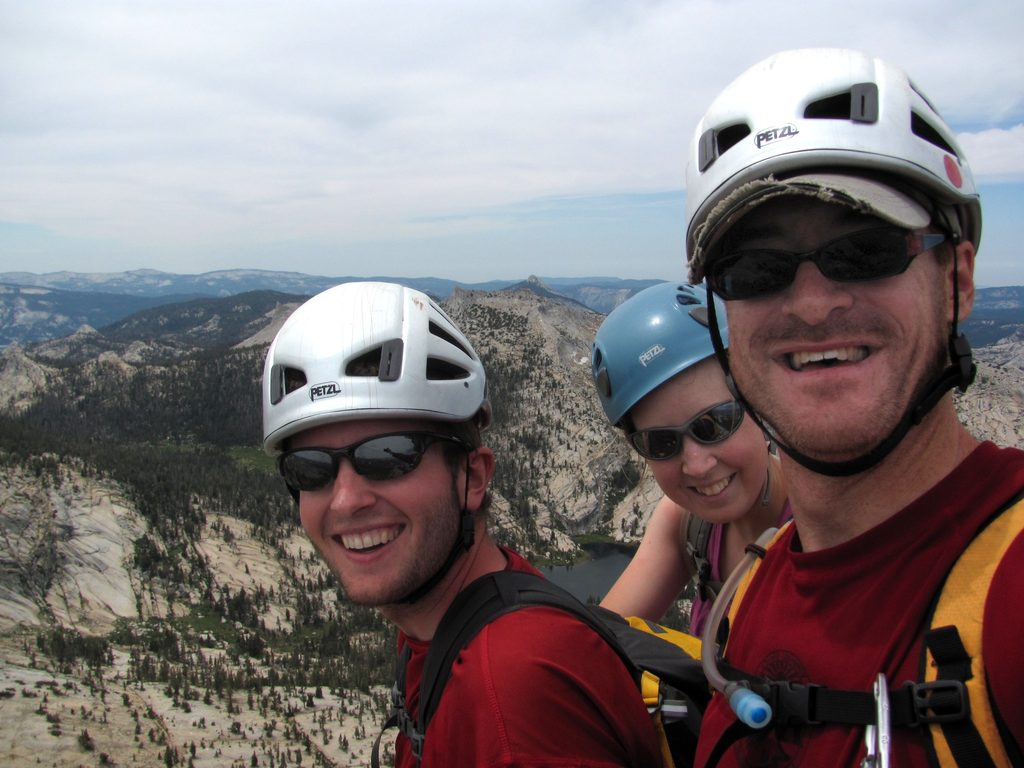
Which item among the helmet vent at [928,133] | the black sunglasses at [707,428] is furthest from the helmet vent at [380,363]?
the helmet vent at [928,133]

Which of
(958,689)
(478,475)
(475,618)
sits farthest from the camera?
(478,475)

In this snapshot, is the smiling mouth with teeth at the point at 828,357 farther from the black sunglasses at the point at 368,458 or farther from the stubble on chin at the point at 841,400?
the black sunglasses at the point at 368,458

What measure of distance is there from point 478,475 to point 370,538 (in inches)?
40.3

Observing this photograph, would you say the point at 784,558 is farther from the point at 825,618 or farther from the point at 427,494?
the point at 427,494

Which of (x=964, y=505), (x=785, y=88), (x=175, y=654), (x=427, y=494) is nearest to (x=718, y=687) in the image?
(x=964, y=505)

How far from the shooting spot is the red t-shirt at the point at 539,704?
3.34 m

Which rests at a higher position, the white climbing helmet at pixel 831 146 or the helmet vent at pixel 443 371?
the white climbing helmet at pixel 831 146

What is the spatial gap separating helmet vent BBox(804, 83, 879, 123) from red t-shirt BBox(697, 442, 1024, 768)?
1.70 meters

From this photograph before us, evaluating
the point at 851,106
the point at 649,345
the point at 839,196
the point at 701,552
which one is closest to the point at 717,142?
the point at 851,106

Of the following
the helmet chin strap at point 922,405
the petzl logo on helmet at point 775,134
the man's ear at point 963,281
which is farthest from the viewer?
the petzl logo on helmet at point 775,134

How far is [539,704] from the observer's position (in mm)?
3391

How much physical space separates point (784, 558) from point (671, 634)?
191cm

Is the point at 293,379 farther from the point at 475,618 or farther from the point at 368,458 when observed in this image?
the point at 475,618

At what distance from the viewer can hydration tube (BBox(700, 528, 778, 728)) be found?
2891mm
